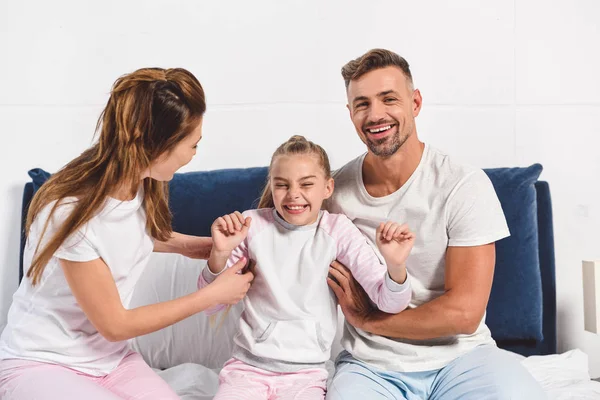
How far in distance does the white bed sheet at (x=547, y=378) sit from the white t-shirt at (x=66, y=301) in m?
0.40

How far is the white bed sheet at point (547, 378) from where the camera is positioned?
77.7 inches

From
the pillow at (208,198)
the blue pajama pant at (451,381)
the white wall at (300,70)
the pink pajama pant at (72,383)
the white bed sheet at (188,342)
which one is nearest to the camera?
the pink pajama pant at (72,383)

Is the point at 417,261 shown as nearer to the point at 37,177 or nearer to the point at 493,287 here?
the point at 493,287

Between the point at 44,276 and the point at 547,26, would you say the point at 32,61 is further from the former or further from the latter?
the point at 547,26

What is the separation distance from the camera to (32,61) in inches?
104

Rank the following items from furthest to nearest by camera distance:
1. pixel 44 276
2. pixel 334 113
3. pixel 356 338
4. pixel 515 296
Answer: pixel 334 113 < pixel 515 296 < pixel 356 338 < pixel 44 276

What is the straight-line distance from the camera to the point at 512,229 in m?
2.36

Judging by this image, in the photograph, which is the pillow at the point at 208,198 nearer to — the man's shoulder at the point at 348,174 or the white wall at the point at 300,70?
the white wall at the point at 300,70

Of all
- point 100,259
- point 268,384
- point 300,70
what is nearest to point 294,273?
point 268,384

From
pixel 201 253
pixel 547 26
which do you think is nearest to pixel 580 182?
pixel 547 26

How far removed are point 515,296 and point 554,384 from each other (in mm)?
352

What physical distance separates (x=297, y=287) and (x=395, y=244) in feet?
0.96

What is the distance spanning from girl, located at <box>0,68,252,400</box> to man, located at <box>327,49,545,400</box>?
1.32ft

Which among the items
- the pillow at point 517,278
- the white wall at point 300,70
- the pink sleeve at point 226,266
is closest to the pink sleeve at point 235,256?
the pink sleeve at point 226,266
